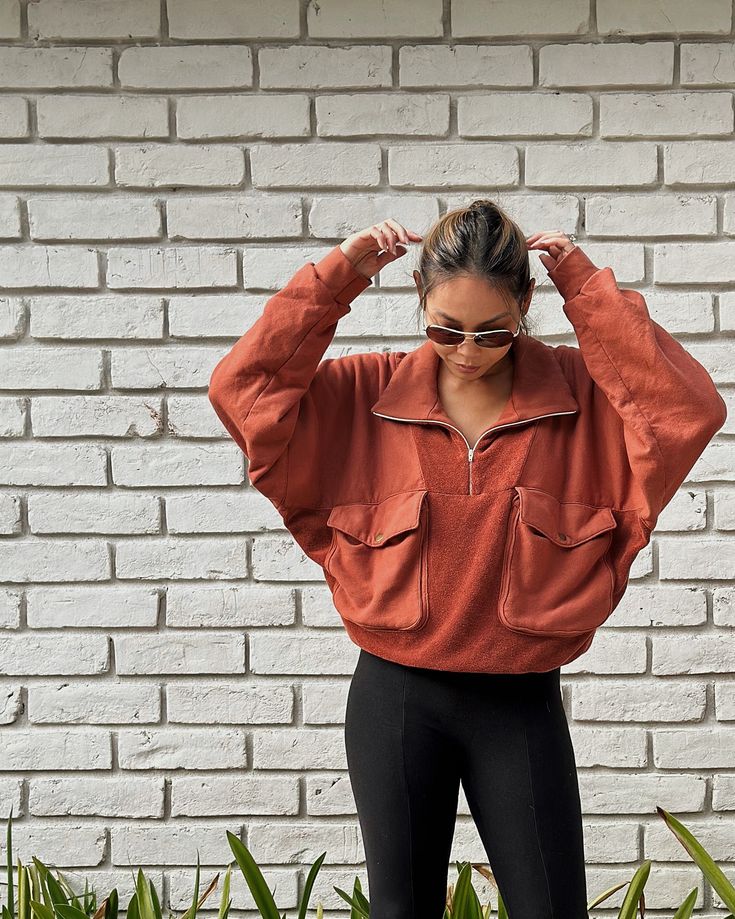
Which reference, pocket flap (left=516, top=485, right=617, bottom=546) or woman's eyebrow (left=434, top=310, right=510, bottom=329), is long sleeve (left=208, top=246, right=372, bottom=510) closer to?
woman's eyebrow (left=434, top=310, right=510, bottom=329)

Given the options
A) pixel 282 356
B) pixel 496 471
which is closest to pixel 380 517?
pixel 496 471

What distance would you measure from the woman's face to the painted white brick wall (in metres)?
0.82

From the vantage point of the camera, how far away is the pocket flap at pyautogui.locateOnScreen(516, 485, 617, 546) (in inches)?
57.5

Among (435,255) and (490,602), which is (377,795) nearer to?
(490,602)

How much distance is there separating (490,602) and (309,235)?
44.1 inches

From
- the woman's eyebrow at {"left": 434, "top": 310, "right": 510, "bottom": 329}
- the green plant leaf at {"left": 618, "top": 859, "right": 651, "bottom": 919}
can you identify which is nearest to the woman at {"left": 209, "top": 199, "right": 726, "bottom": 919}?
the woman's eyebrow at {"left": 434, "top": 310, "right": 510, "bottom": 329}

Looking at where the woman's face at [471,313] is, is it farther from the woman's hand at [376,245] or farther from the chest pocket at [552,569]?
the chest pocket at [552,569]

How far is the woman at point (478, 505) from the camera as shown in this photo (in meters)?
1.42

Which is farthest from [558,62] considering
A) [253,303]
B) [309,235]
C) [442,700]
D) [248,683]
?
[248,683]

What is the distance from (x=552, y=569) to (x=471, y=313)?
42 cm

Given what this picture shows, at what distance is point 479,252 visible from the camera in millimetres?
1396

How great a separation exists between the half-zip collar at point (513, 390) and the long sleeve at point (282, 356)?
0.50ft

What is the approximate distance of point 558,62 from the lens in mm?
2182

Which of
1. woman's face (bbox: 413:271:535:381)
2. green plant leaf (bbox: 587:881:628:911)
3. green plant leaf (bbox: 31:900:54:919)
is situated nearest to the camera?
woman's face (bbox: 413:271:535:381)
